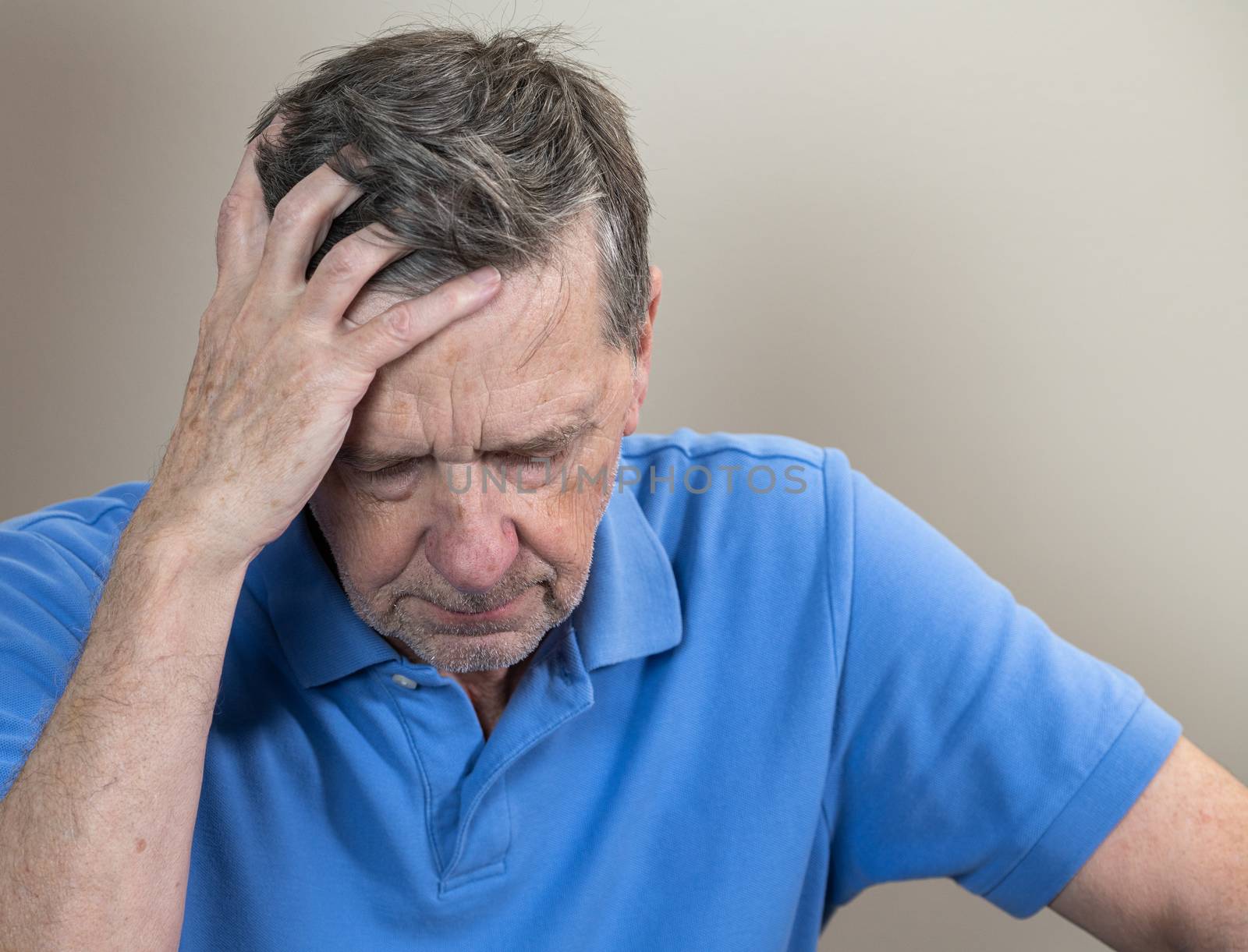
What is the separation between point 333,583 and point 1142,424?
123cm

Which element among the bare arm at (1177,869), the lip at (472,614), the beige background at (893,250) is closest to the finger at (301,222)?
the lip at (472,614)

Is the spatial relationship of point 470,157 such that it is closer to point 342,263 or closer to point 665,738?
point 342,263

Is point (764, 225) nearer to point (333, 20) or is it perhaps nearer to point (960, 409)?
point (960, 409)

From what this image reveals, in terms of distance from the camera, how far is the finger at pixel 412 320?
107cm

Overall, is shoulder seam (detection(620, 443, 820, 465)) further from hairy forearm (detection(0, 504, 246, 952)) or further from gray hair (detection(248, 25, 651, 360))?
hairy forearm (detection(0, 504, 246, 952))

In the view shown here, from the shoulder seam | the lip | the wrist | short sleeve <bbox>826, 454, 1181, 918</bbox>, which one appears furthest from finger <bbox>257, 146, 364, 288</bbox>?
short sleeve <bbox>826, 454, 1181, 918</bbox>

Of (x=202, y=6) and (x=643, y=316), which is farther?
(x=202, y=6)

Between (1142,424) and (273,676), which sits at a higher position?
(1142,424)

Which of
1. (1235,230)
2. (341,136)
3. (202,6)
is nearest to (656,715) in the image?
(341,136)

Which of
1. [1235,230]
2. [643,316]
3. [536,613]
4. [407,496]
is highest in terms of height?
[1235,230]

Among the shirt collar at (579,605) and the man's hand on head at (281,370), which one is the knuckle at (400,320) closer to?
the man's hand on head at (281,370)

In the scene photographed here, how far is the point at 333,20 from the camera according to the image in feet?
6.18

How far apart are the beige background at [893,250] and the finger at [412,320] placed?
90 cm

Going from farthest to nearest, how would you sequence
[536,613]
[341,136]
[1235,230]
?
[1235,230] < [536,613] < [341,136]
